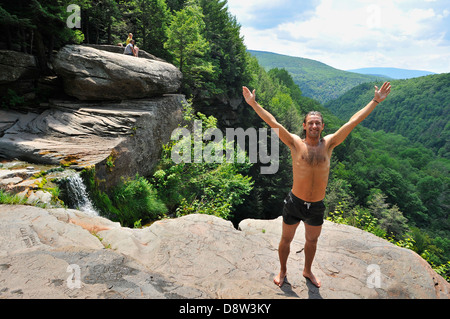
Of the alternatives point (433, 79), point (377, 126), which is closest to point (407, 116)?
point (377, 126)

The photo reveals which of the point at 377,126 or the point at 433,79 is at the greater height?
the point at 433,79

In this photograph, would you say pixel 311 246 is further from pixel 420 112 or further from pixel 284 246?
pixel 420 112

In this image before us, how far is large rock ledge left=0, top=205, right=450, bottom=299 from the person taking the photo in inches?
117

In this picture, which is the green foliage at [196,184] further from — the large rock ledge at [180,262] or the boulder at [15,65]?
the boulder at [15,65]

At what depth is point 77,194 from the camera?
290 inches

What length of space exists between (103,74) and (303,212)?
1057 centimetres

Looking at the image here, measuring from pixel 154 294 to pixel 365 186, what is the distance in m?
40.3

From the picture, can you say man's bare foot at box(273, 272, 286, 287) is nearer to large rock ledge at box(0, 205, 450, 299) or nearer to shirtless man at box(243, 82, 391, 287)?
large rock ledge at box(0, 205, 450, 299)

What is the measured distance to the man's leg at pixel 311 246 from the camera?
11.0 feet

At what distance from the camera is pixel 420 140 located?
313 ft

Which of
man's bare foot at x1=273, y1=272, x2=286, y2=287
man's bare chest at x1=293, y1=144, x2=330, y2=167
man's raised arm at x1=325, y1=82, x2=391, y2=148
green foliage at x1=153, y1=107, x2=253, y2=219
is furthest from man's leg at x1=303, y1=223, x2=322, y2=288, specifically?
green foliage at x1=153, y1=107, x2=253, y2=219

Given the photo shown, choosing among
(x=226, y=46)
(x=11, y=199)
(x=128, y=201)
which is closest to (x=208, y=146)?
(x=128, y=201)

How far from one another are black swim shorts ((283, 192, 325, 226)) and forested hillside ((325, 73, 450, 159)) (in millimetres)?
101271
